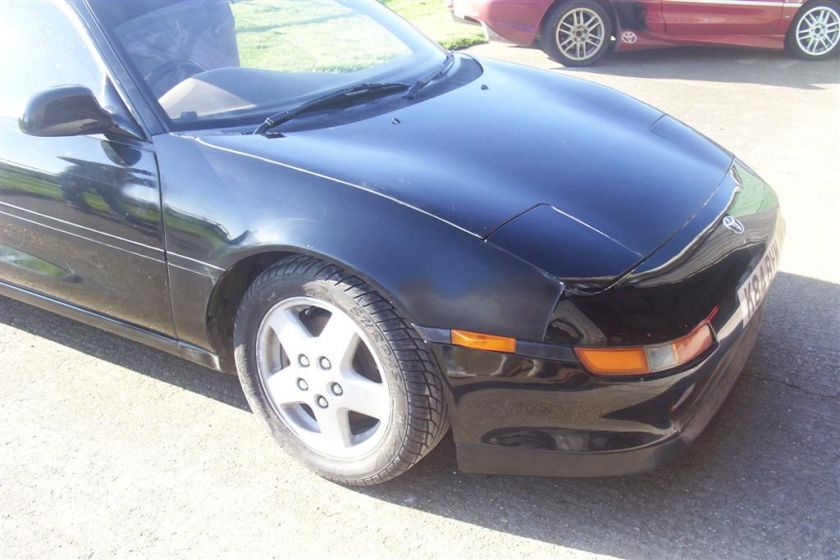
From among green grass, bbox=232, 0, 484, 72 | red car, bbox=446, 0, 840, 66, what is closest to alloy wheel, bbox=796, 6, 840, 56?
red car, bbox=446, 0, 840, 66

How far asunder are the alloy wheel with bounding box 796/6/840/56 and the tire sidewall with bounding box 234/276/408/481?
280 inches

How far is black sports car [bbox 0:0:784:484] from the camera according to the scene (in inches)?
90.4

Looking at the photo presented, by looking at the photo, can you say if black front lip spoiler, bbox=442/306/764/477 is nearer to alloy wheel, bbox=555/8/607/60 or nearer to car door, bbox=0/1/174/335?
car door, bbox=0/1/174/335

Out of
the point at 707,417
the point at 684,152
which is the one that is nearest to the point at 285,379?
the point at 707,417

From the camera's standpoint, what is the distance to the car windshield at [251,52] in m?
2.94

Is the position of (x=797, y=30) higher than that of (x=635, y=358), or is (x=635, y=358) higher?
(x=635, y=358)

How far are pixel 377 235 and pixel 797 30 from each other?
706cm

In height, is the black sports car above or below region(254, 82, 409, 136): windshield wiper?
below

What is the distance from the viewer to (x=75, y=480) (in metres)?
2.80

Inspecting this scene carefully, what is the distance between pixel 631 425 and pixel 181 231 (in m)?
1.45

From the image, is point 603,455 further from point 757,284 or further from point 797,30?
point 797,30

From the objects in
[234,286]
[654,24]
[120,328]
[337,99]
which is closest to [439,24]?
[654,24]

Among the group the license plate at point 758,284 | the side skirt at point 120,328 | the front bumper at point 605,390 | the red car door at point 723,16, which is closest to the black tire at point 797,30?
the red car door at point 723,16

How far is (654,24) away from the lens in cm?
811
